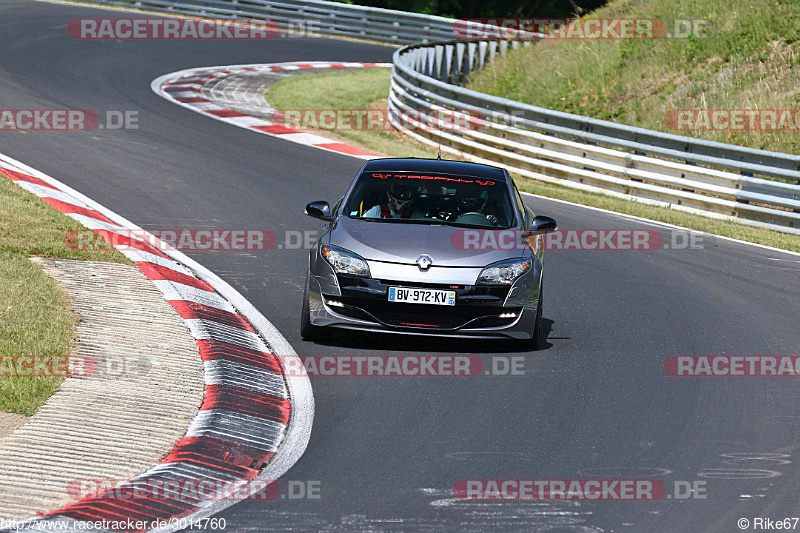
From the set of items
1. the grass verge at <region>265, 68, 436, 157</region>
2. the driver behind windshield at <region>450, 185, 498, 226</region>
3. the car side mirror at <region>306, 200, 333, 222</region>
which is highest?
the driver behind windshield at <region>450, 185, 498, 226</region>

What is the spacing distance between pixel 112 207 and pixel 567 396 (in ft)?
26.3

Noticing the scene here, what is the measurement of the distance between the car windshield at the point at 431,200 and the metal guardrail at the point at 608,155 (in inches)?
289

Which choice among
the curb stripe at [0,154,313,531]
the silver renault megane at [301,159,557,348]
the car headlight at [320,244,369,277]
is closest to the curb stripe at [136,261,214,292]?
the curb stripe at [0,154,313,531]

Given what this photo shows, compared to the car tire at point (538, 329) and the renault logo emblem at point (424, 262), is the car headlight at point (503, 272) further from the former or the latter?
the renault logo emblem at point (424, 262)

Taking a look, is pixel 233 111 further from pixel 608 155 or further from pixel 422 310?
pixel 422 310

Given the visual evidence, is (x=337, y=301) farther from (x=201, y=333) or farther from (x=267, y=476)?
(x=267, y=476)

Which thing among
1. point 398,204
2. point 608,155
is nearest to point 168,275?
point 398,204

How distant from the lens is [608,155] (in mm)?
18859

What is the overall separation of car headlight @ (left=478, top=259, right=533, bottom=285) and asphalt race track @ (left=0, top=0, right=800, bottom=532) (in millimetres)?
634

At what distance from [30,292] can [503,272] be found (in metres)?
3.95

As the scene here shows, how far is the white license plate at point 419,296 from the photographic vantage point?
29.7 ft

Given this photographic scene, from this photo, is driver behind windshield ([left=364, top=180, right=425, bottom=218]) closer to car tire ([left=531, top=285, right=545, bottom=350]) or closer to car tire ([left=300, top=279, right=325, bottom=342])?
car tire ([left=300, top=279, right=325, bottom=342])

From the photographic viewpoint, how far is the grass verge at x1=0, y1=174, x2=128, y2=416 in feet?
24.7

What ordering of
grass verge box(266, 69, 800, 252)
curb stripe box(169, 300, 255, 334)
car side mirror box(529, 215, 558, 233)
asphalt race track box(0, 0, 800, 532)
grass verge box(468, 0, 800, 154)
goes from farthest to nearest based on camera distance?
1. grass verge box(468, 0, 800, 154)
2. grass verge box(266, 69, 800, 252)
3. car side mirror box(529, 215, 558, 233)
4. curb stripe box(169, 300, 255, 334)
5. asphalt race track box(0, 0, 800, 532)
